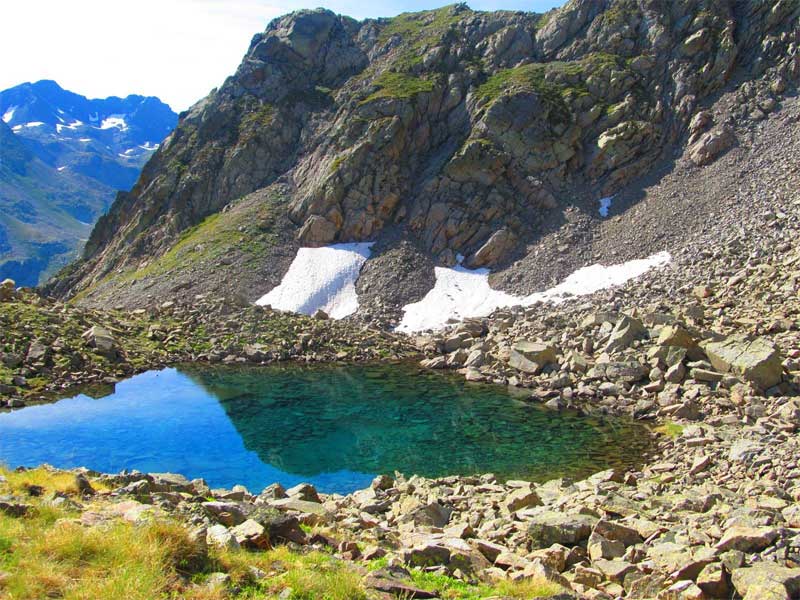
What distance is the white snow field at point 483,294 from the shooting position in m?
53.5

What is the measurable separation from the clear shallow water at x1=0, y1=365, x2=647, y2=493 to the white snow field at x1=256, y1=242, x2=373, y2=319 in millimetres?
16636

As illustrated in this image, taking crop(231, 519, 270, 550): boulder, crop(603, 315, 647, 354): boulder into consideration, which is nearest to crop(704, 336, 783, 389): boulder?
crop(603, 315, 647, 354): boulder

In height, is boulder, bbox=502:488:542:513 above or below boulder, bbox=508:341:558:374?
below

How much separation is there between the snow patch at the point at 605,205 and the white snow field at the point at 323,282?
978 inches

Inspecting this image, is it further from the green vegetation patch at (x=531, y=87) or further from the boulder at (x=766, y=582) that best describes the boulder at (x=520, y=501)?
the green vegetation patch at (x=531, y=87)

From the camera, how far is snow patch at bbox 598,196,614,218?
209 feet

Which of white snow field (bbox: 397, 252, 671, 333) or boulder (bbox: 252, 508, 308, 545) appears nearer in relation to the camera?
boulder (bbox: 252, 508, 308, 545)

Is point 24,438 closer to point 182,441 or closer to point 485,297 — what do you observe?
point 182,441

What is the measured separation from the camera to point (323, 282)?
6328 cm

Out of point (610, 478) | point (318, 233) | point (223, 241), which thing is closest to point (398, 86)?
point (318, 233)

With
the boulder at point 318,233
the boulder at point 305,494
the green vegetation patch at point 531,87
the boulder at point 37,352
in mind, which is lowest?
the boulder at point 305,494

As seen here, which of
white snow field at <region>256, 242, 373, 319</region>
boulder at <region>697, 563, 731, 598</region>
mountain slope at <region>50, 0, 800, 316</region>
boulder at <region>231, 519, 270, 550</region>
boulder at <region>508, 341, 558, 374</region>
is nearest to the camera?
boulder at <region>697, 563, 731, 598</region>

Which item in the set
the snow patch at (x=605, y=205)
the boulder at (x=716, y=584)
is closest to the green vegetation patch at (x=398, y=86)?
the snow patch at (x=605, y=205)

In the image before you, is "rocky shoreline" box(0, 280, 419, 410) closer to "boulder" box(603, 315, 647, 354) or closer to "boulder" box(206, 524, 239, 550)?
"boulder" box(603, 315, 647, 354)
